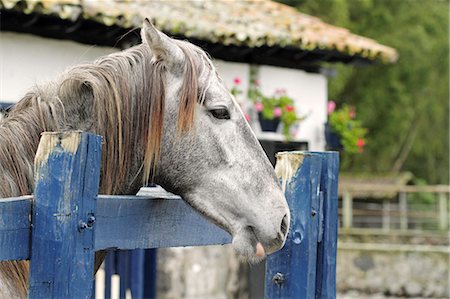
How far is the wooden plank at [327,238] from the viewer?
2824mm

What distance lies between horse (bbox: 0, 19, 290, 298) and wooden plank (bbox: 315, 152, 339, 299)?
1.34ft

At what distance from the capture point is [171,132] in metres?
2.43

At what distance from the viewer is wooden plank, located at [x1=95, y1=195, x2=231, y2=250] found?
6.94ft

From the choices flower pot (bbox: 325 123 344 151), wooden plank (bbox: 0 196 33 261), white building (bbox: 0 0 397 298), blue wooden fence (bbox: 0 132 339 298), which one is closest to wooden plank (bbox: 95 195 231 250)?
blue wooden fence (bbox: 0 132 339 298)

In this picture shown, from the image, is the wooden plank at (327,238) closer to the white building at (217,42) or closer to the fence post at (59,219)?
the fence post at (59,219)

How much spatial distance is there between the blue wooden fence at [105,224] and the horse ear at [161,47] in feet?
1.36

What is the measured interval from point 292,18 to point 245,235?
667cm

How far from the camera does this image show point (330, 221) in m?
2.86

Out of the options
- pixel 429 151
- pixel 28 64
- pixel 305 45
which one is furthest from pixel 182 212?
pixel 429 151

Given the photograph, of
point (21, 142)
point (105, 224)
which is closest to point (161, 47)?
point (21, 142)

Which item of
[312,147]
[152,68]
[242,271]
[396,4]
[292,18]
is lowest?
[242,271]

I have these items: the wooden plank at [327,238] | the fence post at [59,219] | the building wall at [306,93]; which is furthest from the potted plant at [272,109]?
the fence post at [59,219]

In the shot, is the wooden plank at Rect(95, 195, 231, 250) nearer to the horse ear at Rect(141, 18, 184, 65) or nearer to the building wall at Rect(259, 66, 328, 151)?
the horse ear at Rect(141, 18, 184, 65)

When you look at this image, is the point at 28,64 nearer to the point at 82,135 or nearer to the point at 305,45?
the point at 305,45
